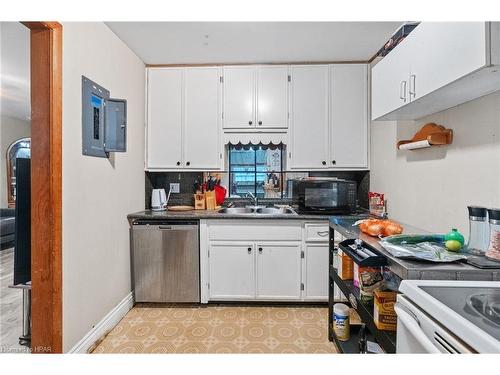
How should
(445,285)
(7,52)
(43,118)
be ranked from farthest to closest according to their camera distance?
(7,52) → (43,118) → (445,285)

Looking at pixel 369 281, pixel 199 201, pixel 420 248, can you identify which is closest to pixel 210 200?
pixel 199 201

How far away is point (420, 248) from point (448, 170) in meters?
0.85

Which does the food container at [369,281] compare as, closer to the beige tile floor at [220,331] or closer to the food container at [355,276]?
the food container at [355,276]

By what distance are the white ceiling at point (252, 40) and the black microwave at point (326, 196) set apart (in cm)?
128

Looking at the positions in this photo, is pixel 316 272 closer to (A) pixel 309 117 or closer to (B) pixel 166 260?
(B) pixel 166 260

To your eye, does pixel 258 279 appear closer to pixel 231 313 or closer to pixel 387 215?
pixel 231 313

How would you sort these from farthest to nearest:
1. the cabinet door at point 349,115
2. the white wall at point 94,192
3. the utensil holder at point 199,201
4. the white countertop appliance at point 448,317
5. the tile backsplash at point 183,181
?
the tile backsplash at point 183,181
the utensil holder at point 199,201
the cabinet door at point 349,115
the white wall at point 94,192
the white countertop appliance at point 448,317

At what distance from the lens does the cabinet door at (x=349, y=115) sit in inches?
113

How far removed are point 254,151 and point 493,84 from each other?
2.27 metres

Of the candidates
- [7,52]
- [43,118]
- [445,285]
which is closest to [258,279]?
[445,285]

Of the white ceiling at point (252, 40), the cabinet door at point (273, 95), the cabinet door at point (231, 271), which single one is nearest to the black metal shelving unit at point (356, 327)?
the cabinet door at point (231, 271)

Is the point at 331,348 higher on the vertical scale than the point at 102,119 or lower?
lower

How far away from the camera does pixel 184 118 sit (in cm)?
296

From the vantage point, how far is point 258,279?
263 centimetres
